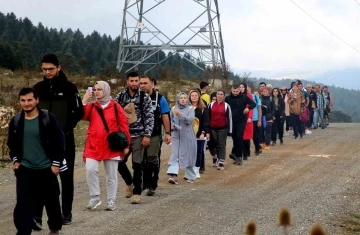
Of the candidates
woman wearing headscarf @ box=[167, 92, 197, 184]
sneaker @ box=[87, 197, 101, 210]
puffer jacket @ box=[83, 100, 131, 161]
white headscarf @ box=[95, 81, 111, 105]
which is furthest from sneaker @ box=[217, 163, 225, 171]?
white headscarf @ box=[95, 81, 111, 105]

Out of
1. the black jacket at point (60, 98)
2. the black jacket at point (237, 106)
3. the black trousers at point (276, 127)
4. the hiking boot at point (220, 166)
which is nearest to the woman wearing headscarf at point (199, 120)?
the hiking boot at point (220, 166)

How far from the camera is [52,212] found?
822 centimetres

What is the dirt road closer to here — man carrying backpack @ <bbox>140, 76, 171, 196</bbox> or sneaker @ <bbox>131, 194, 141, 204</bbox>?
sneaker @ <bbox>131, 194, 141, 204</bbox>

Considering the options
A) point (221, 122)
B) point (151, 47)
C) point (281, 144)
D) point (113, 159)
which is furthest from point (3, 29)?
point (113, 159)

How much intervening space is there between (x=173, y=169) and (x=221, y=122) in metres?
2.54

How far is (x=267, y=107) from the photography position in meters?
21.0

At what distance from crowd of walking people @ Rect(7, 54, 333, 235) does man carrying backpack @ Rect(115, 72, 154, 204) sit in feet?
0.05

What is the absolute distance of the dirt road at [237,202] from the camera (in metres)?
9.50

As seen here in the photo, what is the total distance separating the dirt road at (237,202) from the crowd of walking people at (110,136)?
1.19 feet

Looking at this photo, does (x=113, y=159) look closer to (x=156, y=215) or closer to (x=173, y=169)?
(x=156, y=215)

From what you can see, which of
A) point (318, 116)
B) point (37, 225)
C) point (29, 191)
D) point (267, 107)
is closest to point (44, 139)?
point (29, 191)

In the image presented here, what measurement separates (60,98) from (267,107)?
12748 mm

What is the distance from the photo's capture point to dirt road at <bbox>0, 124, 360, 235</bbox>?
31.2 feet

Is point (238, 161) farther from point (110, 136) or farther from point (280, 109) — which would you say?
point (110, 136)
